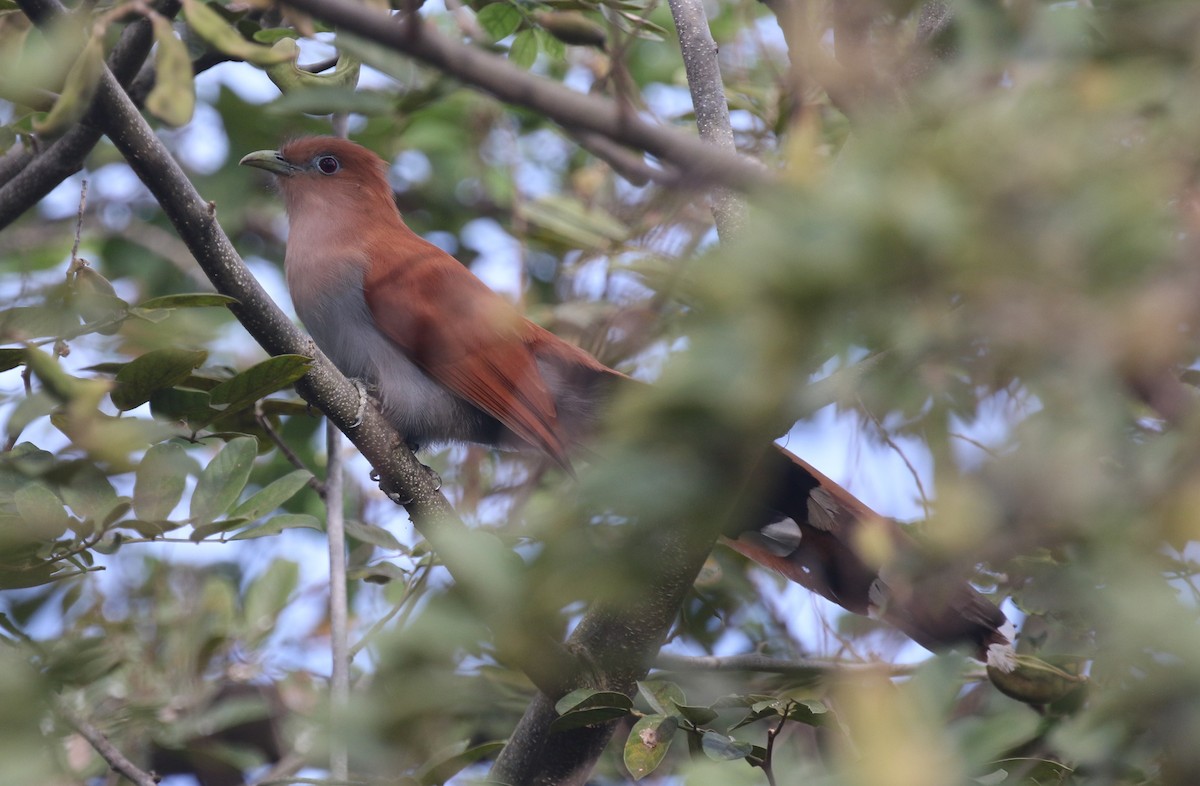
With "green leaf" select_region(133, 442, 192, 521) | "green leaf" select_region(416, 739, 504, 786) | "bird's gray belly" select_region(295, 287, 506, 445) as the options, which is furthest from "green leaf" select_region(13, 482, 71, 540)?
"bird's gray belly" select_region(295, 287, 506, 445)

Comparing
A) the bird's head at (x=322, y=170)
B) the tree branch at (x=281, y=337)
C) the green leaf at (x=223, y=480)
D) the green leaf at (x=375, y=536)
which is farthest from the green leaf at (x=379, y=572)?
the bird's head at (x=322, y=170)

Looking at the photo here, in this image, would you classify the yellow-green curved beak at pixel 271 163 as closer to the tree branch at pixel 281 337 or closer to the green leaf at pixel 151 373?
the tree branch at pixel 281 337

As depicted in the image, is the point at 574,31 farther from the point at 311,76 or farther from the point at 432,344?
the point at 432,344

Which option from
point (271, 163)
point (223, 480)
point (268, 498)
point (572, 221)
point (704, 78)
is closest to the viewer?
point (223, 480)

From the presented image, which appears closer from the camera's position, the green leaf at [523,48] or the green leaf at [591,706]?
the green leaf at [591,706]

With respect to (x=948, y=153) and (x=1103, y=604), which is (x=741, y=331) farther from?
(x=1103, y=604)

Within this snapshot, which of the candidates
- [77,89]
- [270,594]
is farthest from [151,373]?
[270,594]

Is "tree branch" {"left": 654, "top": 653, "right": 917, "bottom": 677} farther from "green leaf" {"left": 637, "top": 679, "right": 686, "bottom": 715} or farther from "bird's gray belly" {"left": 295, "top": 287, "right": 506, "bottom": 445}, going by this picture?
"bird's gray belly" {"left": 295, "top": 287, "right": 506, "bottom": 445}

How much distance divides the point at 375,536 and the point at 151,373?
3.59 feet

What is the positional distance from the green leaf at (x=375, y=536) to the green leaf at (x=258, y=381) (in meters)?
0.88

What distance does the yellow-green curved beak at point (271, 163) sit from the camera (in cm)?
412

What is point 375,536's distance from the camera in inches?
120

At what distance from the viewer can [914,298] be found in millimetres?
901

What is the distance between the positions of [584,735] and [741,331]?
6.13 feet
